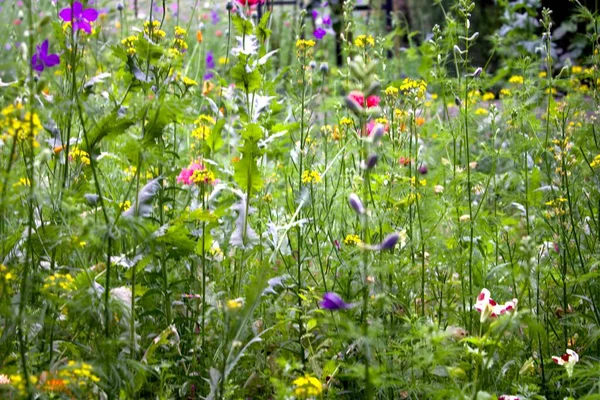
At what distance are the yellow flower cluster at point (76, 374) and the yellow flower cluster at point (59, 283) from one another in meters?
0.19

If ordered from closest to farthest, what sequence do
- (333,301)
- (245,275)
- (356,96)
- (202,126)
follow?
1. (333,301)
2. (356,96)
3. (245,275)
4. (202,126)

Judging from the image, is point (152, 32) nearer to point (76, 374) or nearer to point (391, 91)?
point (391, 91)

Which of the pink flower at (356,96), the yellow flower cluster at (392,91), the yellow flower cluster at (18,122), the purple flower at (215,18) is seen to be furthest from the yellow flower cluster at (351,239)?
the purple flower at (215,18)

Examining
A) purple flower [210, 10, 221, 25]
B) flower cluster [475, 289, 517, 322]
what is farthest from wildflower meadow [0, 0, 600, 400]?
purple flower [210, 10, 221, 25]

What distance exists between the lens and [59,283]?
5.45 feet

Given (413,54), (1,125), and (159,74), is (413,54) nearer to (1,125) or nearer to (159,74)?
(159,74)

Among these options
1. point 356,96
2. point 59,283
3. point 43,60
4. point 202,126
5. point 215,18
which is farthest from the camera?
point 215,18

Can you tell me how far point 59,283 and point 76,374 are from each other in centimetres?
21

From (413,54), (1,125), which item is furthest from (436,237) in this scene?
(413,54)

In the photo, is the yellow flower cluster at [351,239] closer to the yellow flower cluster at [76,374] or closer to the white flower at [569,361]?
the white flower at [569,361]

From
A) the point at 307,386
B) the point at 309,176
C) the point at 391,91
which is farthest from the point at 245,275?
the point at 307,386

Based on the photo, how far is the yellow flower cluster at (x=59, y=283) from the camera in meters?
1.64

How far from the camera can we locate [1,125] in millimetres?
1470

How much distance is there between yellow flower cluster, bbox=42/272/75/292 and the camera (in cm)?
164
